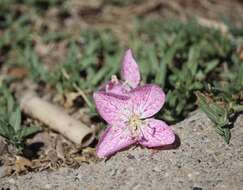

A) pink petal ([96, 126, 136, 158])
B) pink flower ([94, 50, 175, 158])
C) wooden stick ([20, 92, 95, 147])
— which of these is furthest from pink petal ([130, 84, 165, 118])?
wooden stick ([20, 92, 95, 147])

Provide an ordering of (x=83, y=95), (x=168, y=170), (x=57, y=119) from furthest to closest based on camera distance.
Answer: (x=83, y=95) → (x=57, y=119) → (x=168, y=170)

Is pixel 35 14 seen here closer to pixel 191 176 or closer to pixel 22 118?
pixel 22 118

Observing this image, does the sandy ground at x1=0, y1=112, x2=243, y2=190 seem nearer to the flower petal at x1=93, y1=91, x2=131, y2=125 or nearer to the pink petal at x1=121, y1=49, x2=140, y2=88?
the flower petal at x1=93, y1=91, x2=131, y2=125

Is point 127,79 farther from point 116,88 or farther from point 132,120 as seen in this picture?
point 132,120

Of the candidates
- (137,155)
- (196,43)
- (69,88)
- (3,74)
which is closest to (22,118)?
(69,88)

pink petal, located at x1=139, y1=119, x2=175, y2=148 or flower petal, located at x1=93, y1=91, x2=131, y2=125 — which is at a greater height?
flower petal, located at x1=93, y1=91, x2=131, y2=125

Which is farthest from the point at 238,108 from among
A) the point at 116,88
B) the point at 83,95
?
the point at 83,95
